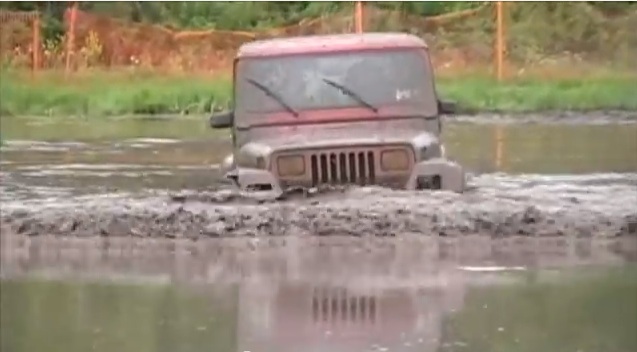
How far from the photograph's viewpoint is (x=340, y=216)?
10.7 meters

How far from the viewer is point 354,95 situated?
1189 centimetres

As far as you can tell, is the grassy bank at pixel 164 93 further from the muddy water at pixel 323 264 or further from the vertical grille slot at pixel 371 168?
the vertical grille slot at pixel 371 168

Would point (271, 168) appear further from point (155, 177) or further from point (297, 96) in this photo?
point (155, 177)

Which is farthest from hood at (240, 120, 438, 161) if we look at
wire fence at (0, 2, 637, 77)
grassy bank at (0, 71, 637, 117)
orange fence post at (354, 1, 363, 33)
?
orange fence post at (354, 1, 363, 33)

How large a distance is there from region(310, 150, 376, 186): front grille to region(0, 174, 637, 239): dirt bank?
0.10m

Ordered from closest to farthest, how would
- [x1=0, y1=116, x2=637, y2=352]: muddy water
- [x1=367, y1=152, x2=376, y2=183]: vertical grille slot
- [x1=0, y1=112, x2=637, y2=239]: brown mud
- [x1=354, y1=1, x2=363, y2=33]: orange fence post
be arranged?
[x1=0, y1=116, x2=637, y2=352]: muddy water, [x1=0, y1=112, x2=637, y2=239]: brown mud, [x1=367, y1=152, x2=376, y2=183]: vertical grille slot, [x1=354, y1=1, x2=363, y2=33]: orange fence post

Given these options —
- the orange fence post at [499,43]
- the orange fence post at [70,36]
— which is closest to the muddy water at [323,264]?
the orange fence post at [499,43]

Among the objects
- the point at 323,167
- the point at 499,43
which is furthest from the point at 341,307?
the point at 499,43

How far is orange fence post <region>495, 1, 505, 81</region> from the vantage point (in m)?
22.0

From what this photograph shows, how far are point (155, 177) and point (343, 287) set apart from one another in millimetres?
6554

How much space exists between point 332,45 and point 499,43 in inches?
446

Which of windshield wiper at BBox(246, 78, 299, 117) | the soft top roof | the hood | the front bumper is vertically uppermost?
the soft top roof

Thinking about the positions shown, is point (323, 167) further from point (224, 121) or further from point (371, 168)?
point (224, 121)

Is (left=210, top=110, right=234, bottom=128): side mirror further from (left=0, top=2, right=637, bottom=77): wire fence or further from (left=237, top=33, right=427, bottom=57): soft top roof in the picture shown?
(left=0, top=2, right=637, bottom=77): wire fence
